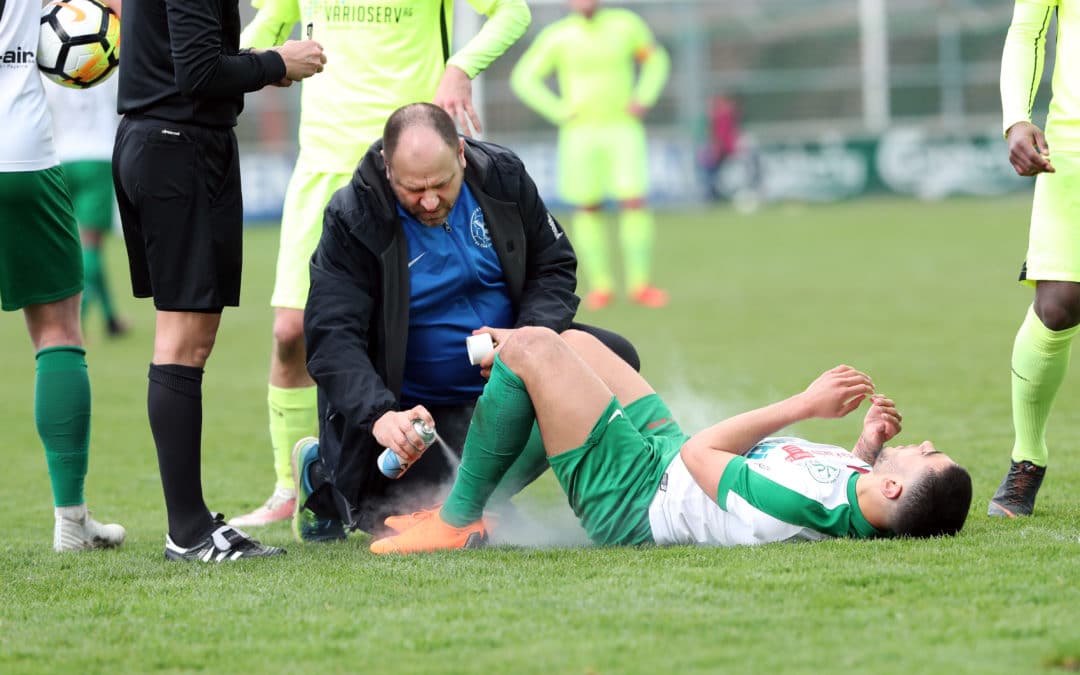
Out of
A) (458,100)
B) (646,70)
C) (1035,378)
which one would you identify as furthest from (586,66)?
(1035,378)

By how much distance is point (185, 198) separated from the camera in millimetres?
4609

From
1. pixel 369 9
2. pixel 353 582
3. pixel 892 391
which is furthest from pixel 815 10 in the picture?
pixel 353 582

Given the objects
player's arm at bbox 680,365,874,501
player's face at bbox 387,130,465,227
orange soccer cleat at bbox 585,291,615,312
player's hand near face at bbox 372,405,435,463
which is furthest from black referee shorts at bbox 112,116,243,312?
orange soccer cleat at bbox 585,291,615,312

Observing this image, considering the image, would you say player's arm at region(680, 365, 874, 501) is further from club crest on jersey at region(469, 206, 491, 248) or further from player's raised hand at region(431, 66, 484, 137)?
player's raised hand at region(431, 66, 484, 137)

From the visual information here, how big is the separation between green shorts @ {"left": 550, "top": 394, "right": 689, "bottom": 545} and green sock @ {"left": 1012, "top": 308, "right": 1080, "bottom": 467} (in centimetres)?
136

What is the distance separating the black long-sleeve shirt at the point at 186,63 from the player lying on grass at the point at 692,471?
1152 millimetres

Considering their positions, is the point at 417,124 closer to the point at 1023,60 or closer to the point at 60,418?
the point at 60,418

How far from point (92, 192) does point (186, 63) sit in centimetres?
784

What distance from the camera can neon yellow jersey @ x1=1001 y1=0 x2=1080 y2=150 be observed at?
16.5 ft

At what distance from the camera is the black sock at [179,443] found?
15.4ft

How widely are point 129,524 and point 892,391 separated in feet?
15.0

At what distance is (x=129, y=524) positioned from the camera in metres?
5.84

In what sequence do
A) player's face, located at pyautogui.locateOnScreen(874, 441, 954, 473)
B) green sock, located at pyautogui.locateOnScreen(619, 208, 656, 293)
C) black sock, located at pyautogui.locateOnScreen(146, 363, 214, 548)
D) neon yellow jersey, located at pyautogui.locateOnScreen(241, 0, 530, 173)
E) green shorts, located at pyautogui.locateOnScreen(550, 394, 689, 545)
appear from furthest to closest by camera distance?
green sock, located at pyautogui.locateOnScreen(619, 208, 656, 293)
neon yellow jersey, located at pyautogui.locateOnScreen(241, 0, 530, 173)
black sock, located at pyautogui.locateOnScreen(146, 363, 214, 548)
green shorts, located at pyautogui.locateOnScreen(550, 394, 689, 545)
player's face, located at pyautogui.locateOnScreen(874, 441, 954, 473)

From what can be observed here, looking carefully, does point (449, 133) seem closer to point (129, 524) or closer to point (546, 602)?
point (546, 602)
